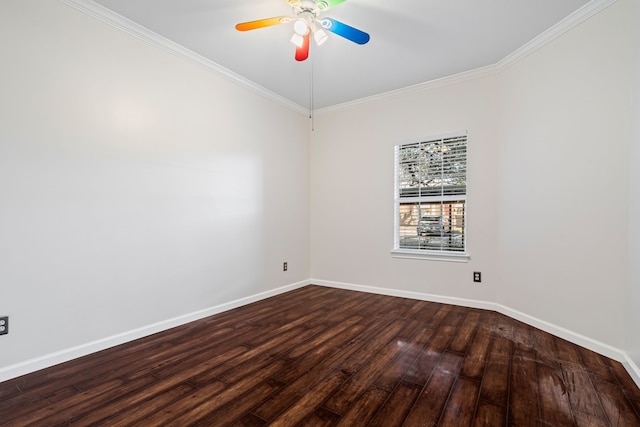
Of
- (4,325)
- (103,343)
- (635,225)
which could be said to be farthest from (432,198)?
(4,325)

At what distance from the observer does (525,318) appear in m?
2.98

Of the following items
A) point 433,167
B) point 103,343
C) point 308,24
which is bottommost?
point 103,343

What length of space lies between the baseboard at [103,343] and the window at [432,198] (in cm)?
A: 230

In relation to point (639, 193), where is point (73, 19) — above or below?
above

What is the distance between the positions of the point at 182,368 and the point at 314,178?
127 inches

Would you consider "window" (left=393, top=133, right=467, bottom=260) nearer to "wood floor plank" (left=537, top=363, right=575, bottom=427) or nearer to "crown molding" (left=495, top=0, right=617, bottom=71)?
"crown molding" (left=495, top=0, right=617, bottom=71)

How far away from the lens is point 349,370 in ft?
6.71

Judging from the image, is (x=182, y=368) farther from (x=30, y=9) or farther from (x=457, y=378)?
(x=30, y=9)

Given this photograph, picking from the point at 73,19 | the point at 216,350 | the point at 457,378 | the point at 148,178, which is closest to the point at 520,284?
the point at 457,378

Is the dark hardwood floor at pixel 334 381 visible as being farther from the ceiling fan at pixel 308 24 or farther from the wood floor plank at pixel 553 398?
the ceiling fan at pixel 308 24

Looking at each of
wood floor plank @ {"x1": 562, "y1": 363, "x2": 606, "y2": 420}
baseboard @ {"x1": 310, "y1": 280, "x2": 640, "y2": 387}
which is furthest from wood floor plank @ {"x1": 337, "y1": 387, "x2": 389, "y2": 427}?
baseboard @ {"x1": 310, "y1": 280, "x2": 640, "y2": 387}

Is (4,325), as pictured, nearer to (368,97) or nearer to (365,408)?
(365,408)

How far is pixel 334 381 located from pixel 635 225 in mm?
2291

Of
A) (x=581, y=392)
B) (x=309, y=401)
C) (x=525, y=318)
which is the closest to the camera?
(x=309, y=401)
